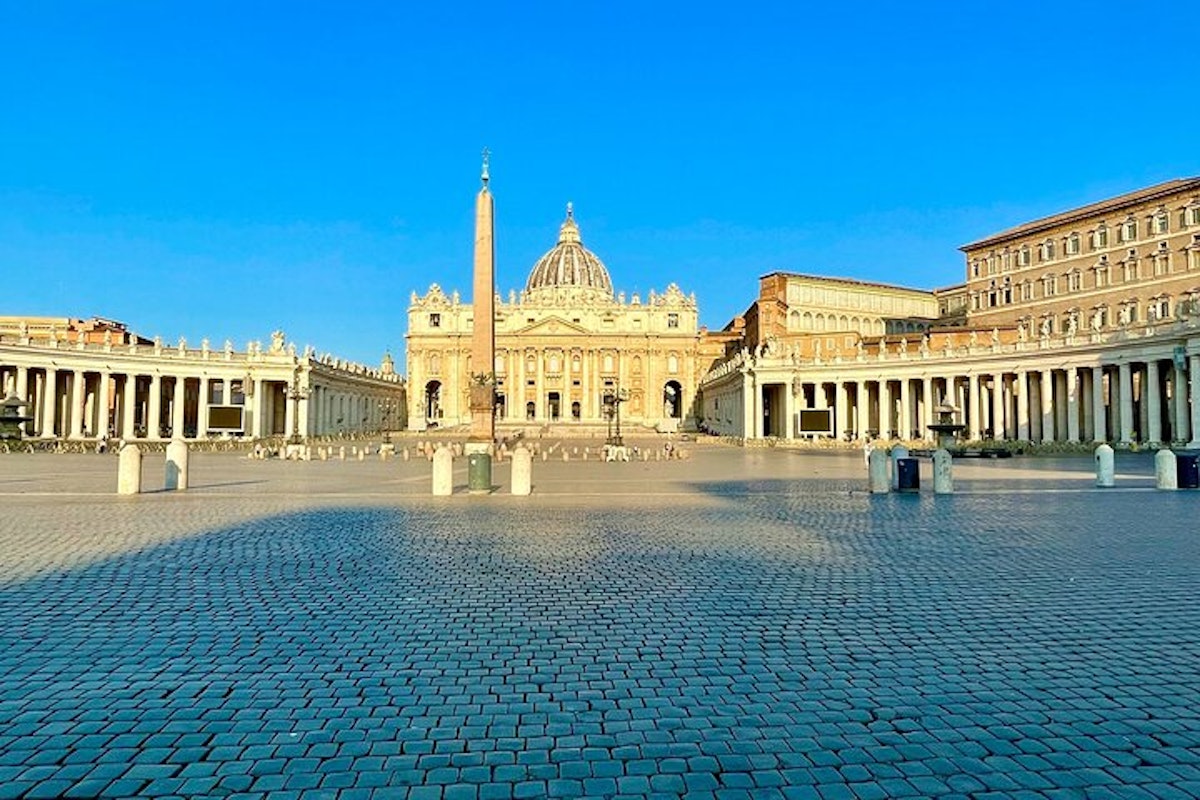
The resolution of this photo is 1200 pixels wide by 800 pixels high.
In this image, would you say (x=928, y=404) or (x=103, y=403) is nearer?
(x=928, y=404)

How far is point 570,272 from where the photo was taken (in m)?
132

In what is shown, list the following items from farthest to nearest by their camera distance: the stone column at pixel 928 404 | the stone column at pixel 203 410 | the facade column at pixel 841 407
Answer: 1. the facade column at pixel 841 407
2. the stone column at pixel 203 410
3. the stone column at pixel 928 404

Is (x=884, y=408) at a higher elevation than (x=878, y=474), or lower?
higher

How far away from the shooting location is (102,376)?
63.5m

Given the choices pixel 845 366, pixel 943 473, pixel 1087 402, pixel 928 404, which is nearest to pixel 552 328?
pixel 845 366

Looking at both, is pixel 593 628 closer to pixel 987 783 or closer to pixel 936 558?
pixel 987 783

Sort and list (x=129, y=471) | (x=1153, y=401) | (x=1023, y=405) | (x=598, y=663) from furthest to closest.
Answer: (x=1023, y=405)
(x=1153, y=401)
(x=129, y=471)
(x=598, y=663)

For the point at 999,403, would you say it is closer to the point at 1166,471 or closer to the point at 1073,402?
the point at 1073,402

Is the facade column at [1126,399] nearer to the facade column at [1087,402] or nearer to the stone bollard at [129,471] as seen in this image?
the facade column at [1087,402]

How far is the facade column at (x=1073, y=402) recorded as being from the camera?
170 ft

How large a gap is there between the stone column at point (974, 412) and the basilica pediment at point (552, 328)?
63.9m

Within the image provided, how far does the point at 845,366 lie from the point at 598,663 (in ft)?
216

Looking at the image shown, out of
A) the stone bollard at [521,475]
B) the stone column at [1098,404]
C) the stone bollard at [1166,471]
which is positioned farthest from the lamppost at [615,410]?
the stone bollard at [1166,471]

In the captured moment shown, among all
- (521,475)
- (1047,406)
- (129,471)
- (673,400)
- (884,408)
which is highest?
(673,400)
